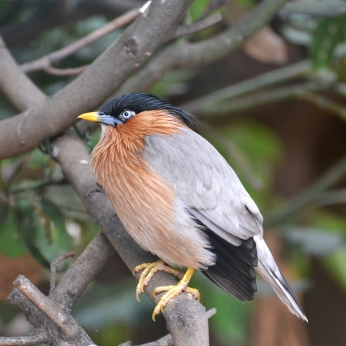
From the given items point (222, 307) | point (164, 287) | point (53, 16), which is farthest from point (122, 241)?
point (53, 16)

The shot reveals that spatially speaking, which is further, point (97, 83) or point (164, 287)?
point (97, 83)

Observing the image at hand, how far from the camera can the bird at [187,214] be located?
6.18 ft

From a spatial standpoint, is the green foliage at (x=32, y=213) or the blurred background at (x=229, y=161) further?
the blurred background at (x=229, y=161)

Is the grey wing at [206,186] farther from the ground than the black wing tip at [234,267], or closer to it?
farther from the ground

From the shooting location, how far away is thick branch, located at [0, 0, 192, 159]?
2.09 m

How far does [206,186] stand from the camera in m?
1.93

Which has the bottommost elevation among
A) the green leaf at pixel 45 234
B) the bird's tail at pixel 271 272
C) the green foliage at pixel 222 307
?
the green foliage at pixel 222 307

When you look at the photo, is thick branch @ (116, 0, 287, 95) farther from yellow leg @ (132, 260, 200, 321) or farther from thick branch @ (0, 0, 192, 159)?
yellow leg @ (132, 260, 200, 321)

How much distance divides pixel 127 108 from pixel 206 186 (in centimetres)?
50

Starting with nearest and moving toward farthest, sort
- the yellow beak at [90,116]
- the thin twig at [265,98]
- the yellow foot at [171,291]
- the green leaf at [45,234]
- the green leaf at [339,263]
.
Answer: the yellow foot at [171,291] → the yellow beak at [90,116] → the green leaf at [45,234] → the thin twig at [265,98] → the green leaf at [339,263]

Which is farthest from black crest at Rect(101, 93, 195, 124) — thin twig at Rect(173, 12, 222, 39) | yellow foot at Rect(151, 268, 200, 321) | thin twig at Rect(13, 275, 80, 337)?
thin twig at Rect(13, 275, 80, 337)

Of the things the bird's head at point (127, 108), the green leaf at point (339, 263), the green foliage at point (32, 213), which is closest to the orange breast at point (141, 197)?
the bird's head at point (127, 108)

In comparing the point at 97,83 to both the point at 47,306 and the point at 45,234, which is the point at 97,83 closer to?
the point at 45,234

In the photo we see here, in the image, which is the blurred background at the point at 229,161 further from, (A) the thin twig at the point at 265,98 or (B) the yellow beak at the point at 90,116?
(B) the yellow beak at the point at 90,116
